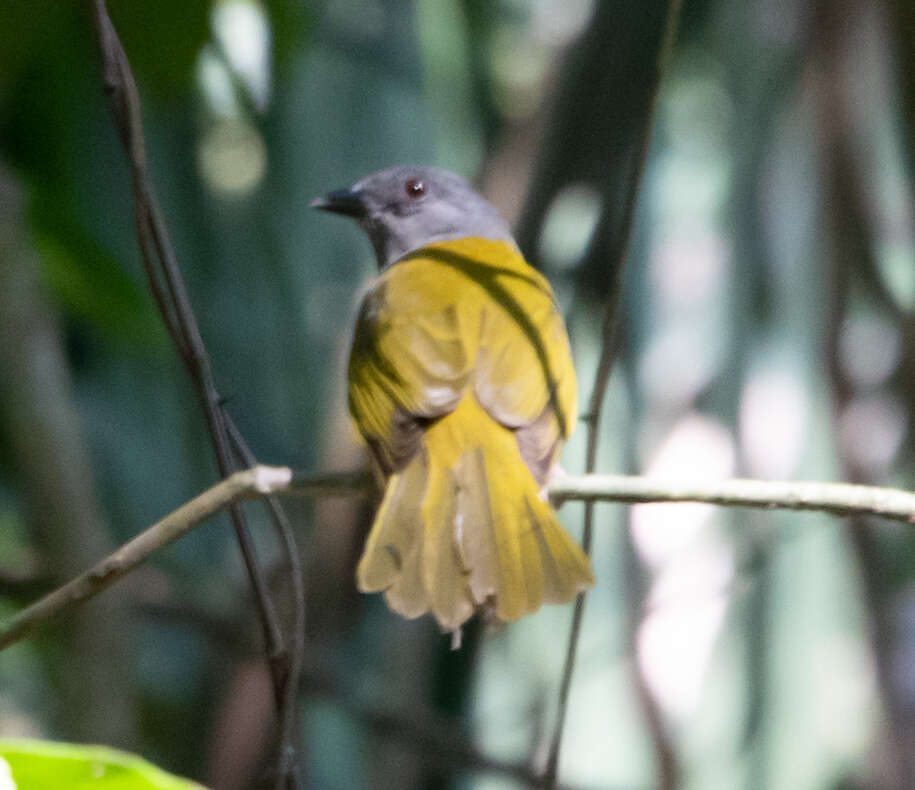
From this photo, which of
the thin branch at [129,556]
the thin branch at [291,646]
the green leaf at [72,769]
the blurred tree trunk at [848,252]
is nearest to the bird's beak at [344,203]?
the thin branch at [291,646]

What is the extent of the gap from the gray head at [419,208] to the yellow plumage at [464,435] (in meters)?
0.80

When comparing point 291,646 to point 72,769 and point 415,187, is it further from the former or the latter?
point 415,187

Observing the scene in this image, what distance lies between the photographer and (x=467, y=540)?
2.25 metres

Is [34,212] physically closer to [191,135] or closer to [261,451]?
[191,135]

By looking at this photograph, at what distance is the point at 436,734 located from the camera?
4086mm

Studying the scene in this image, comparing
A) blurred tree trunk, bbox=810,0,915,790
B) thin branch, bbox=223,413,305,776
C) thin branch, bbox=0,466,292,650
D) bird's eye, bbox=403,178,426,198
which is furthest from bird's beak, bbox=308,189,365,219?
thin branch, bbox=0,466,292,650

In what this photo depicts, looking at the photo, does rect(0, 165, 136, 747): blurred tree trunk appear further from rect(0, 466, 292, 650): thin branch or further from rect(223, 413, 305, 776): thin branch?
rect(0, 466, 292, 650): thin branch

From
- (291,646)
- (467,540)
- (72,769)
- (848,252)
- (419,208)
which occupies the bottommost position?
(291,646)

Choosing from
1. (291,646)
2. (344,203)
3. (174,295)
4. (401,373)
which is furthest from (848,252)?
(174,295)

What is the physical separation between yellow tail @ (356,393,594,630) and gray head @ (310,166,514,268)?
5.21ft

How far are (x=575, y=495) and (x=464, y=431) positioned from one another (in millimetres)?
523

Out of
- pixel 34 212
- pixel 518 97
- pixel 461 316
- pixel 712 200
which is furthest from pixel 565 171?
pixel 34 212

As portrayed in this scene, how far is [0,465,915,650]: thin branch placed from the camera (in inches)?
69.4

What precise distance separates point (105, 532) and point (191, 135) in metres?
2.32
